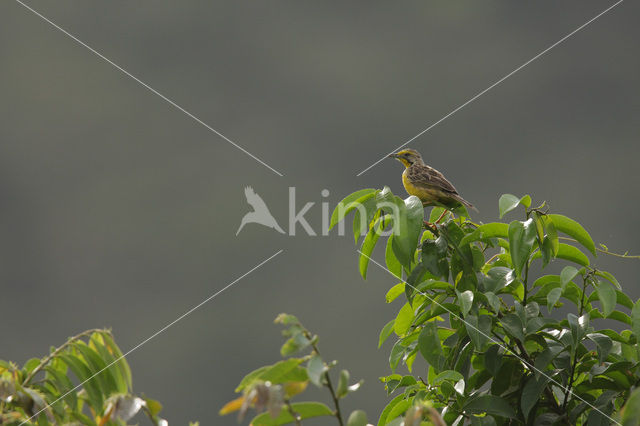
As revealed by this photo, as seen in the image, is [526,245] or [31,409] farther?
[526,245]

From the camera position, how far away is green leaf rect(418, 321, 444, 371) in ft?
7.51

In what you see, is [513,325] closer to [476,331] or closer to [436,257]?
[476,331]

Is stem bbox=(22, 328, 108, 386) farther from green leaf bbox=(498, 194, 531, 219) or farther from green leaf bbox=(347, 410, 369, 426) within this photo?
green leaf bbox=(498, 194, 531, 219)

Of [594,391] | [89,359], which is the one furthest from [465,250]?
[89,359]

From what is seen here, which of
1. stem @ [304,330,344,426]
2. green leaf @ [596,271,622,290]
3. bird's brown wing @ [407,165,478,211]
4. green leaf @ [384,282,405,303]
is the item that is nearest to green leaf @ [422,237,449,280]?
green leaf @ [384,282,405,303]

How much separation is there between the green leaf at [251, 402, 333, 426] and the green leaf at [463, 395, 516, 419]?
93 cm

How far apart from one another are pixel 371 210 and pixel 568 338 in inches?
26.6

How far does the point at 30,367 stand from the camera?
66.2 inches

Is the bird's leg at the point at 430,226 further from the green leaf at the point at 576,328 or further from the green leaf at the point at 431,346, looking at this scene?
the green leaf at the point at 576,328

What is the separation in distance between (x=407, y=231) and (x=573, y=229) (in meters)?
0.57

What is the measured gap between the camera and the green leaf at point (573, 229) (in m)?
2.42

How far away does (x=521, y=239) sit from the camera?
2285 millimetres

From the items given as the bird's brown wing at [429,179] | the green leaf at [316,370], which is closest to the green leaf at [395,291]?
the bird's brown wing at [429,179]

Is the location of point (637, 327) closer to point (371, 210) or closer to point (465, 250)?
point (465, 250)
